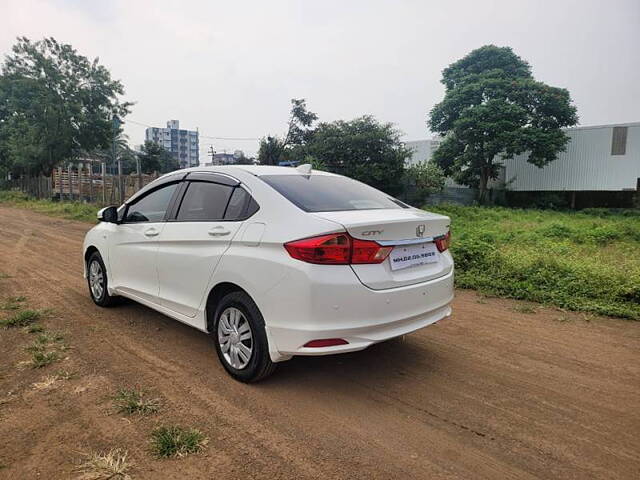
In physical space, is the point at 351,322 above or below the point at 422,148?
below

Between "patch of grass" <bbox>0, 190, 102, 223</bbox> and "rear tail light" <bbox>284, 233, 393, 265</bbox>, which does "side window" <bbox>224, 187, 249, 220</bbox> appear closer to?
"rear tail light" <bbox>284, 233, 393, 265</bbox>

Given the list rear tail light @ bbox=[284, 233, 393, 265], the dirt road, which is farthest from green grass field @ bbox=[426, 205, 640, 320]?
rear tail light @ bbox=[284, 233, 393, 265]

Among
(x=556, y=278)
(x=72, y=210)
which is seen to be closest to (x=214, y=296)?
(x=556, y=278)

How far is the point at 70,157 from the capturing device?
29906 millimetres

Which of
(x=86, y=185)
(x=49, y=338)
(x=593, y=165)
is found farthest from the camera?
(x=593, y=165)

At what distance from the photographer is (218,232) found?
3406 millimetres

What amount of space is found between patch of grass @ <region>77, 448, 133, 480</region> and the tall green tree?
29.7 metres

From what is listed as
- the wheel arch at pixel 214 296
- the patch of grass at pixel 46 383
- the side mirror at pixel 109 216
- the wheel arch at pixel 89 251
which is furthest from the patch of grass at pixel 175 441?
the wheel arch at pixel 89 251

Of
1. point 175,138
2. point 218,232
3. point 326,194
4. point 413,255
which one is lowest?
point 413,255

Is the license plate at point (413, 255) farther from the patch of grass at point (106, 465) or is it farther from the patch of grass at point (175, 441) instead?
the patch of grass at point (106, 465)

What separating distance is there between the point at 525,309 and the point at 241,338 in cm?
366

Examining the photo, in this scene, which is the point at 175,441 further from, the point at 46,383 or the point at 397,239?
the point at 397,239

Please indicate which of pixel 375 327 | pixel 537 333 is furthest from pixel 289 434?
pixel 537 333

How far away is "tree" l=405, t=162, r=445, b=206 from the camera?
76.5 ft
